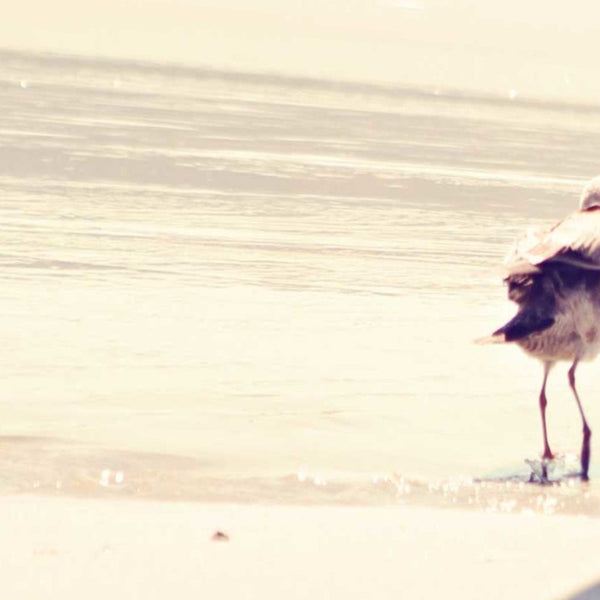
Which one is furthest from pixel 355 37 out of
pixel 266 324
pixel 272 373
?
pixel 272 373

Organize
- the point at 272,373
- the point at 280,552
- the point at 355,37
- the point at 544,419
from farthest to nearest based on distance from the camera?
the point at 355,37 < the point at 272,373 < the point at 544,419 < the point at 280,552

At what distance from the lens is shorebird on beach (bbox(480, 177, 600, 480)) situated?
8.64 meters

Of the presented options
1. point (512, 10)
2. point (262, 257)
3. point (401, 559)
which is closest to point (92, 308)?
point (262, 257)

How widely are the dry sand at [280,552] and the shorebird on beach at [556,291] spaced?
5.55 feet

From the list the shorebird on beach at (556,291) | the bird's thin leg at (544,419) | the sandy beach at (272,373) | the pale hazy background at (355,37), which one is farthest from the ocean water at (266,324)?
the pale hazy background at (355,37)

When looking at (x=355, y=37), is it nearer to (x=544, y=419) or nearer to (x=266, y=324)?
(x=266, y=324)

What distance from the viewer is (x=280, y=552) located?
20.2ft

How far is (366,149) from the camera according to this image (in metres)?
24.7

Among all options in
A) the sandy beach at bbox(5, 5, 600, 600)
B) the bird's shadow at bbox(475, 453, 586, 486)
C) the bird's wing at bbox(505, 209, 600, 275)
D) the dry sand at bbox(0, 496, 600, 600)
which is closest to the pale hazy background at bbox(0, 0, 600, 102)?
the sandy beach at bbox(5, 5, 600, 600)

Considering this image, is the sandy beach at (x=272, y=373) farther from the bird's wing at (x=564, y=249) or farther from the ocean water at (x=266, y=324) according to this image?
the bird's wing at (x=564, y=249)

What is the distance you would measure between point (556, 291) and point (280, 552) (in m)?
2.96

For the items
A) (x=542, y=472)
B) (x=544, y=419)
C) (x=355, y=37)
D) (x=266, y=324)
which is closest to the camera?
(x=542, y=472)

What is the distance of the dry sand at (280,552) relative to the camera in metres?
5.68

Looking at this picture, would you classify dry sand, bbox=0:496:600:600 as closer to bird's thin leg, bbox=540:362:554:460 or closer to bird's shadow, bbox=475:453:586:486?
bird's shadow, bbox=475:453:586:486
